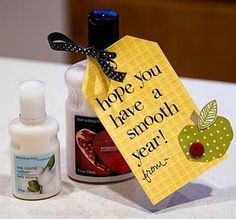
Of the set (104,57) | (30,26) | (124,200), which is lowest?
(30,26)

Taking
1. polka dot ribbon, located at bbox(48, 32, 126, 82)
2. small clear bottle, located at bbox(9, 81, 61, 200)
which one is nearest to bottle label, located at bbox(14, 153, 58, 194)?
small clear bottle, located at bbox(9, 81, 61, 200)

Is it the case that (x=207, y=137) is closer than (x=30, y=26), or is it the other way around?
(x=207, y=137)

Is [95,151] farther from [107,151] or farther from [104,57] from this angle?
[104,57]

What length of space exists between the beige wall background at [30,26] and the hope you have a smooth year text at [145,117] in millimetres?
1640

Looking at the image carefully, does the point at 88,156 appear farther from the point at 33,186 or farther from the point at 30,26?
the point at 30,26

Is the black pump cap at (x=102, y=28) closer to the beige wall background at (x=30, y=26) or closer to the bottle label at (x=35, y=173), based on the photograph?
the bottle label at (x=35, y=173)

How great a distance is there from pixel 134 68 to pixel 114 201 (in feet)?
0.53

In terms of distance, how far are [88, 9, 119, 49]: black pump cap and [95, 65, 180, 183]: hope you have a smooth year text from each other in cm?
5

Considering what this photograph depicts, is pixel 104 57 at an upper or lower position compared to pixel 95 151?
upper

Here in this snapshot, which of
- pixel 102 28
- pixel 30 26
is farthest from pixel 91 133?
pixel 30 26

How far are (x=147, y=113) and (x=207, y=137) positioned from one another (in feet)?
0.25

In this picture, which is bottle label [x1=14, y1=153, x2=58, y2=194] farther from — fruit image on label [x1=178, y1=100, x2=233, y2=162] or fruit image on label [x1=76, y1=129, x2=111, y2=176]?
fruit image on label [x1=178, y1=100, x2=233, y2=162]

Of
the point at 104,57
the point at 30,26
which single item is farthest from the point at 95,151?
the point at 30,26

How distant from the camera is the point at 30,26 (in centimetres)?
248
